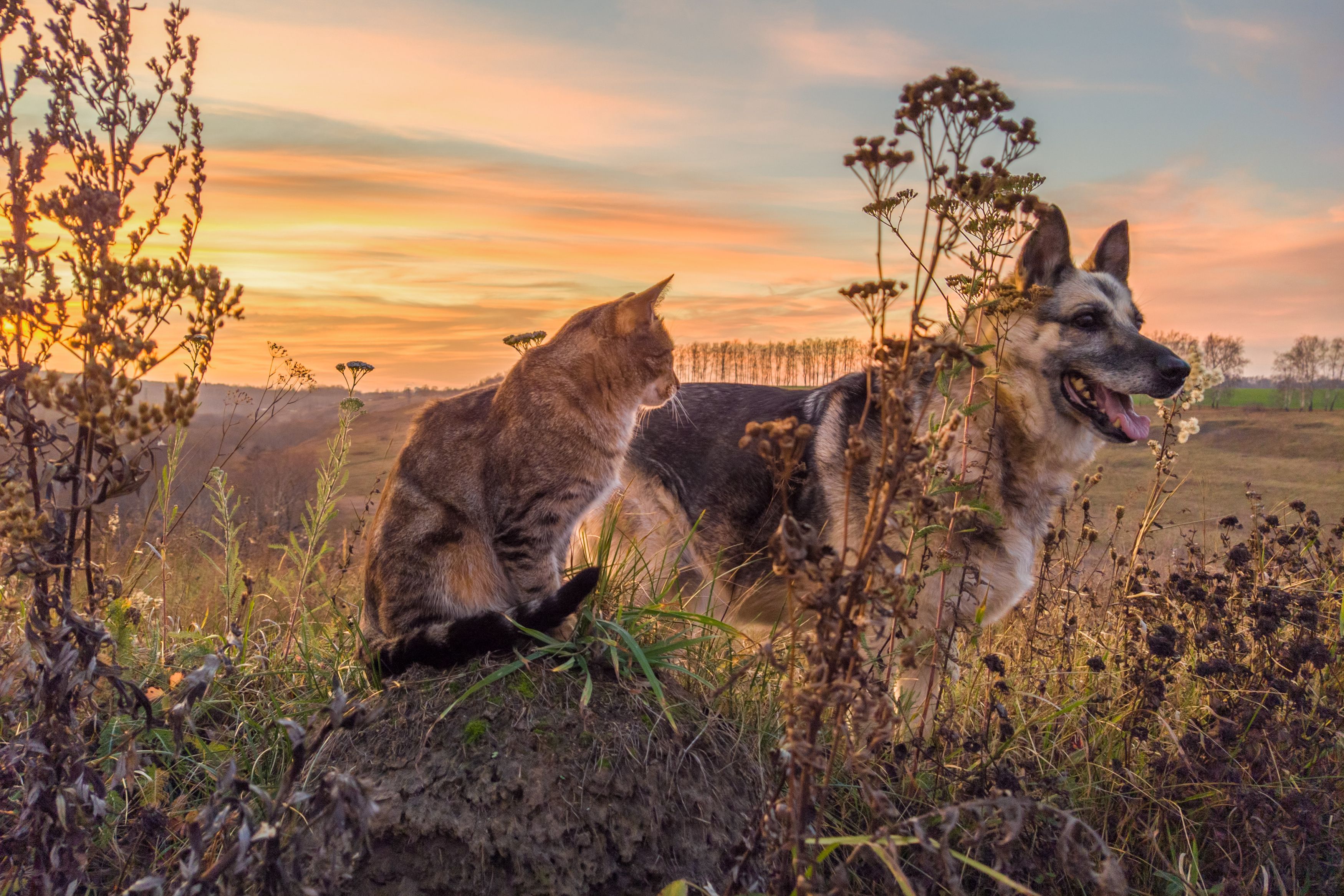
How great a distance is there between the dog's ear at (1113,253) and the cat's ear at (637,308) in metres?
2.64

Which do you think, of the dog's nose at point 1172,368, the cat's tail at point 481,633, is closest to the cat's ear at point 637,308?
the cat's tail at point 481,633

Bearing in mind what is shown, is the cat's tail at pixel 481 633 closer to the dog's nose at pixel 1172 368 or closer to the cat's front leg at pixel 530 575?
the cat's front leg at pixel 530 575

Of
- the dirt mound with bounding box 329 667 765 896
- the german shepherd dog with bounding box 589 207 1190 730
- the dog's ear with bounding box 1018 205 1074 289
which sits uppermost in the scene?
the dog's ear with bounding box 1018 205 1074 289

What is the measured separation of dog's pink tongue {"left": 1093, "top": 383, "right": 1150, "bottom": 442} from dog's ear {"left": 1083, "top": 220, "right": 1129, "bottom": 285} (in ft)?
3.23

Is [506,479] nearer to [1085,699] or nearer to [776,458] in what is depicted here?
[776,458]

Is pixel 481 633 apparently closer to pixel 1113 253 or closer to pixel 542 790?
pixel 542 790

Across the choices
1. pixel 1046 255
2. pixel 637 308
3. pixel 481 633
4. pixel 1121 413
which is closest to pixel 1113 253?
pixel 1046 255

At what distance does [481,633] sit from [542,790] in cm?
62

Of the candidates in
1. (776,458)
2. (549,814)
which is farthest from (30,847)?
(776,458)

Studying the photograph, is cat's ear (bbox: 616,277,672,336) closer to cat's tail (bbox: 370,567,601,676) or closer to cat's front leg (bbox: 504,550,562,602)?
cat's front leg (bbox: 504,550,562,602)

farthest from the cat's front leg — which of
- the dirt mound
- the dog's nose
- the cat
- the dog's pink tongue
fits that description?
the dog's nose

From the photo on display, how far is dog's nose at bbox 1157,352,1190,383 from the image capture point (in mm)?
4367

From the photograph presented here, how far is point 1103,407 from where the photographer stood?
4.50 meters

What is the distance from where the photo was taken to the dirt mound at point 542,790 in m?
2.65
